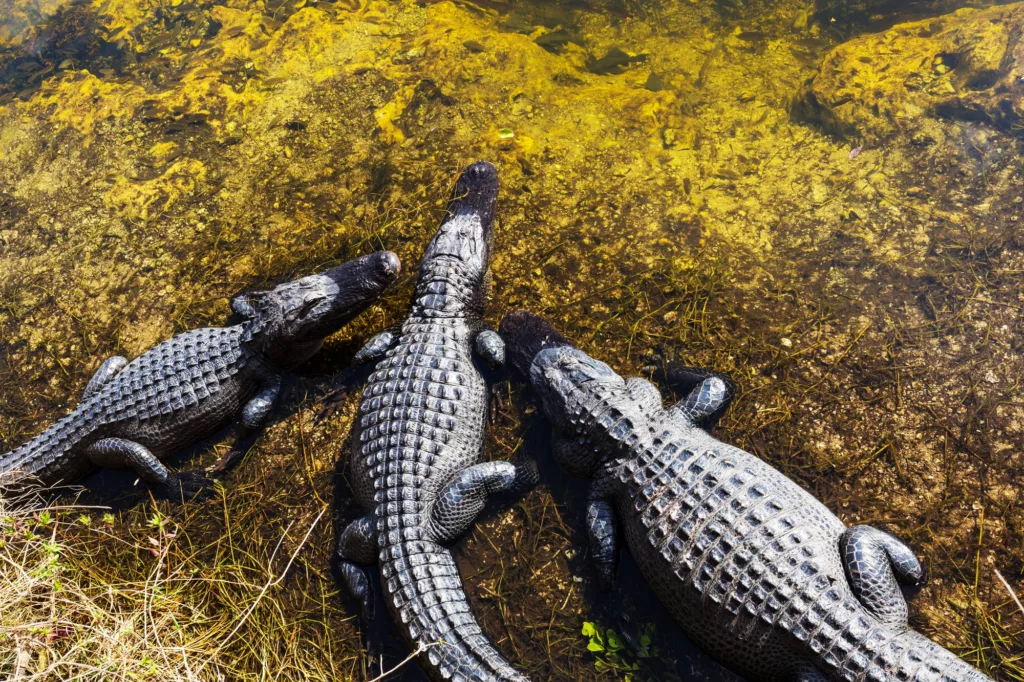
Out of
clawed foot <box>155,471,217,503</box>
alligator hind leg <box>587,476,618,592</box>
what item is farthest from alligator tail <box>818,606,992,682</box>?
clawed foot <box>155,471,217,503</box>

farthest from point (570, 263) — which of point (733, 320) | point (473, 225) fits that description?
point (733, 320)

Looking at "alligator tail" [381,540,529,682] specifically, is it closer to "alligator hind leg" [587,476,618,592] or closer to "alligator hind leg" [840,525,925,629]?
"alligator hind leg" [587,476,618,592]

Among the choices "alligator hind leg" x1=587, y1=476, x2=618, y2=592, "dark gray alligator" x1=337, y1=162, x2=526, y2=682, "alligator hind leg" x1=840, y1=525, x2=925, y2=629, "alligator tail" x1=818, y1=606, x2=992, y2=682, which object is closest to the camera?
"alligator tail" x1=818, y1=606, x2=992, y2=682

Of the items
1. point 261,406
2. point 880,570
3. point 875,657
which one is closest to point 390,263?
point 261,406

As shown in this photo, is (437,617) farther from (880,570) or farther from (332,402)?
(880,570)

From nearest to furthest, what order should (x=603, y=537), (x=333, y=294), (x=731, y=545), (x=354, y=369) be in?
(x=731, y=545)
(x=603, y=537)
(x=333, y=294)
(x=354, y=369)

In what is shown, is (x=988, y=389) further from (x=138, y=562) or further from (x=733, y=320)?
(x=138, y=562)
